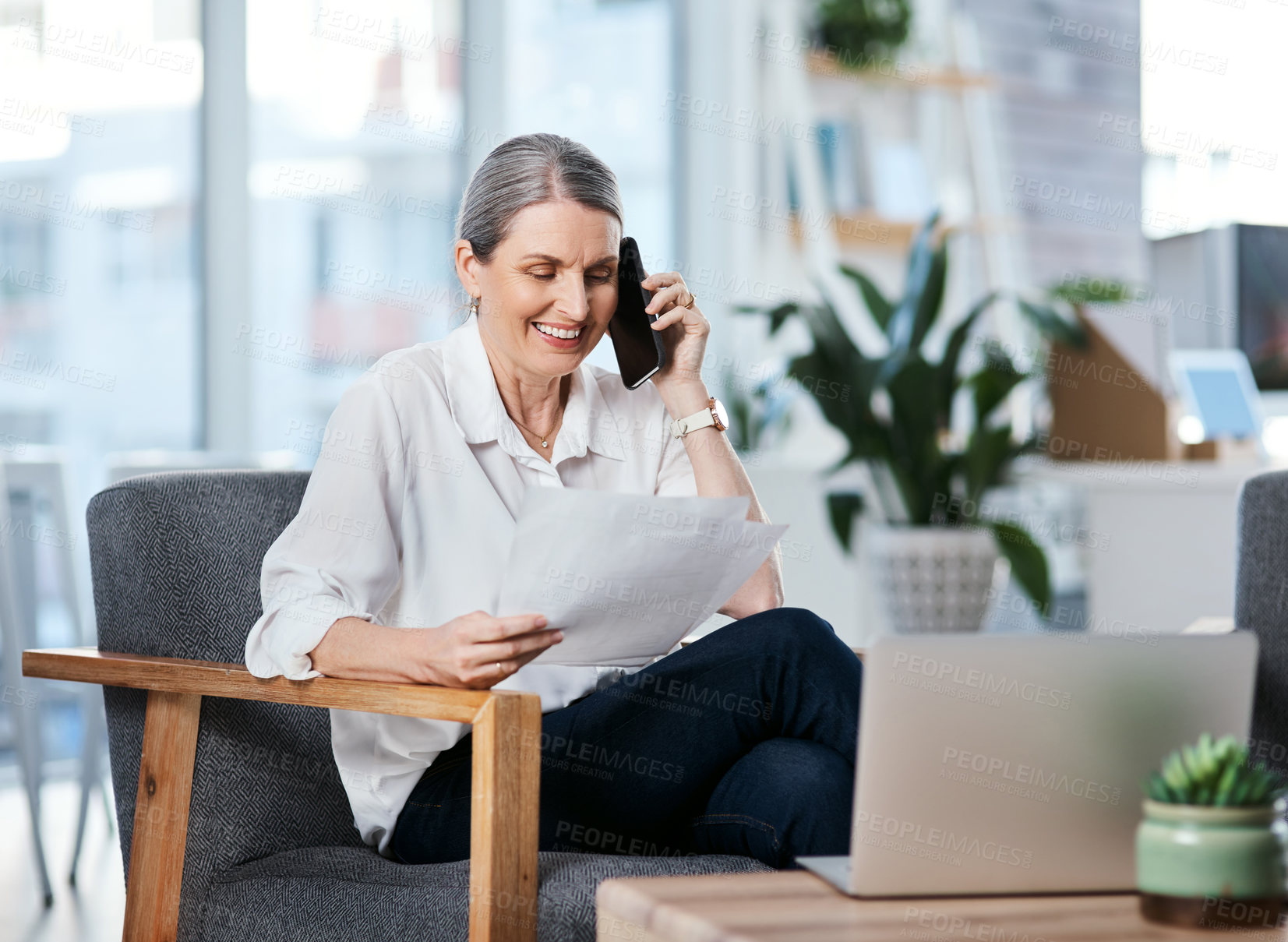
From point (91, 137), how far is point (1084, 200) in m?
3.50

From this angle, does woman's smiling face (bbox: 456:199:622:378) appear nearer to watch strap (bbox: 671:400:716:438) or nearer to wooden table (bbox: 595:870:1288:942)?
watch strap (bbox: 671:400:716:438)

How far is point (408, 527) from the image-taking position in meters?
1.53

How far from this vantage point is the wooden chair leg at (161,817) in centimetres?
145

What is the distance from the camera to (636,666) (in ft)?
5.32

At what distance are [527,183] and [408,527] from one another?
42 cm

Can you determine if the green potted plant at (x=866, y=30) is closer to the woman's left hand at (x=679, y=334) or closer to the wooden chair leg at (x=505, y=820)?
the woman's left hand at (x=679, y=334)

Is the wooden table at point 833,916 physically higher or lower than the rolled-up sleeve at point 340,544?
lower

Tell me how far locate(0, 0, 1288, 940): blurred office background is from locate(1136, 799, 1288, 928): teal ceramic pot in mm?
1937

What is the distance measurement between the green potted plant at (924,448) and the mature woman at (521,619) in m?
2.01

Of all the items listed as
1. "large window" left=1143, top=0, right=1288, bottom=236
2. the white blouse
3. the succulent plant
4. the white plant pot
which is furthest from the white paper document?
"large window" left=1143, top=0, right=1288, bottom=236

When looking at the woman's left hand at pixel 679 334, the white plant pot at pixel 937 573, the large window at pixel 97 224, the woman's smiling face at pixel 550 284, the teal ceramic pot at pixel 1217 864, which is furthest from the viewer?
the white plant pot at pixel 937 573

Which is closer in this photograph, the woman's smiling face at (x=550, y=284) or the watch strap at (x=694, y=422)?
the woman's smiling face at (x=550, y=284)

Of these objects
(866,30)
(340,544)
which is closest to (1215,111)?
(866,30)

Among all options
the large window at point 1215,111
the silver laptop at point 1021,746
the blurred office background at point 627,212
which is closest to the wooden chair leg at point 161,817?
the silver laptop at point 1021,746
